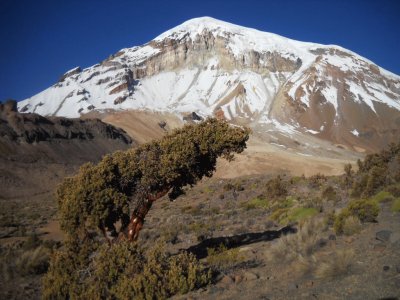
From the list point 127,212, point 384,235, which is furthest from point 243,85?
point 384,235

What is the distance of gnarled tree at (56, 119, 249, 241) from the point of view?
1146 centimetres

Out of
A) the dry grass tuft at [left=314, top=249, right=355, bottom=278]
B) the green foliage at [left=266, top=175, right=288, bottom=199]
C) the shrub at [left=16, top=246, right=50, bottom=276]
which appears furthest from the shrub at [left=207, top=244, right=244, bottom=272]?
the green foliage at [left=266, top=175, right=288, bottom=199]

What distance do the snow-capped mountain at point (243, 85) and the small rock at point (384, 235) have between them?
96.3m

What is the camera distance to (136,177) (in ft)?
40.6

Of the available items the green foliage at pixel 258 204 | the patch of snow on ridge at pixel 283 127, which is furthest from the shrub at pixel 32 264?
the patch of snow on ridge at pixel 283 127

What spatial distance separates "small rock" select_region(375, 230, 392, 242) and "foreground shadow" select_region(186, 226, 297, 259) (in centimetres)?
399

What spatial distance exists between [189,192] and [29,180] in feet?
71.8

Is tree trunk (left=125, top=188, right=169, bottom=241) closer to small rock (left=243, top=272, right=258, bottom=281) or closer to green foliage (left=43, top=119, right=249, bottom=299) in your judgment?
green foliage (left=43, top=119, right=249, bottom=299)

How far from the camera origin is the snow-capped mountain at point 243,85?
378 ft

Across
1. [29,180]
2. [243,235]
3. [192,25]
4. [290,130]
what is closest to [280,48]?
[192,25]

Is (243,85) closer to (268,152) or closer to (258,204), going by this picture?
(268,152)

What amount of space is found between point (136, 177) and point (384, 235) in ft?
22.3

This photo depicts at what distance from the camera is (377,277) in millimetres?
8109

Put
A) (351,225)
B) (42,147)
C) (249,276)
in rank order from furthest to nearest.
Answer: (42,147) < (351,225) < (249,276)
